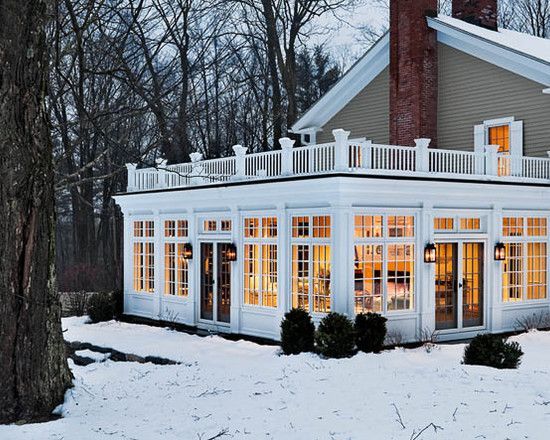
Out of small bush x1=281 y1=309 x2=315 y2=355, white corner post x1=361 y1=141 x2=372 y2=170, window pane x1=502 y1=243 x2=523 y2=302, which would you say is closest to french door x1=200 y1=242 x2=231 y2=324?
small bush x1=281 y1=309 x2=315 y2=355

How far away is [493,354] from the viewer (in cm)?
1164

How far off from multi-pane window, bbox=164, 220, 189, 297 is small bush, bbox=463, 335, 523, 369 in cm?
849

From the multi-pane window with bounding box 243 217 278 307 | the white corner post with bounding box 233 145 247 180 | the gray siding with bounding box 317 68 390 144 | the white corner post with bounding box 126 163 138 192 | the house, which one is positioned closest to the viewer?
the house

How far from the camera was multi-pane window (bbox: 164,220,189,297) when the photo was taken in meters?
18.6

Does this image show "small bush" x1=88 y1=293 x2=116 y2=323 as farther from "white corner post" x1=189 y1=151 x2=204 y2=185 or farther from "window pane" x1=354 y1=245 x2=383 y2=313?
"window pane" x1=354 y1=245 x2=383 y2=313

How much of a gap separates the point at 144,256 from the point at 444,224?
828 centimetres

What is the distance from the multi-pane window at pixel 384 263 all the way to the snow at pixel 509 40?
20.9 feet

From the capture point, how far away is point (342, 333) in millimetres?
13320

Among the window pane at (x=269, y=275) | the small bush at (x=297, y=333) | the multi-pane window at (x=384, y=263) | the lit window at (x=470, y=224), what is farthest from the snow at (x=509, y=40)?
the small bush at (x=297, y=333)

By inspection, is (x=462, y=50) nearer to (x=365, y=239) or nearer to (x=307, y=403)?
(x=365, y=239)

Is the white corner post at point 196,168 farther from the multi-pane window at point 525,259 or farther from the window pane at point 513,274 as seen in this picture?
the window pane at point 513,274

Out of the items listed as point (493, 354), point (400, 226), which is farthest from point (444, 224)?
point (493, 354)

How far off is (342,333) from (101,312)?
902 cm

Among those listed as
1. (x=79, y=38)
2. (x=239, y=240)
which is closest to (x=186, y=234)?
(x=239, y=240)
